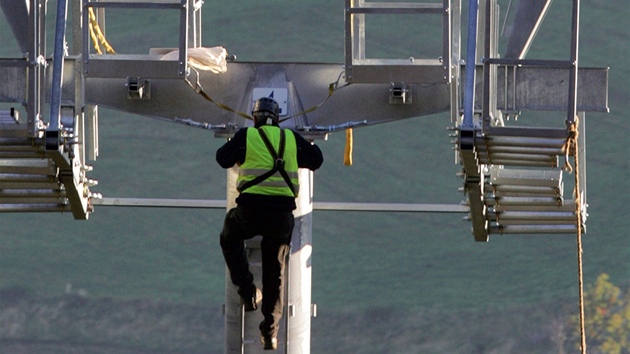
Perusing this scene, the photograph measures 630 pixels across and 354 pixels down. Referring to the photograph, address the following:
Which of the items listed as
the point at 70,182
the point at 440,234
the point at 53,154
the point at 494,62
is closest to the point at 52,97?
the point at 53,154

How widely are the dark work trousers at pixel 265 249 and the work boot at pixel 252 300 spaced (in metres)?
0.05

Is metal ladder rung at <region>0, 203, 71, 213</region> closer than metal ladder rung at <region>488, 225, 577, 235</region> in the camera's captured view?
No

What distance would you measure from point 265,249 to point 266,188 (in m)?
0.73

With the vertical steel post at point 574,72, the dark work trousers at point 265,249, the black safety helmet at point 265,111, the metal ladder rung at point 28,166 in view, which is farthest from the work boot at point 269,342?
the vertical steel post at point 574,72

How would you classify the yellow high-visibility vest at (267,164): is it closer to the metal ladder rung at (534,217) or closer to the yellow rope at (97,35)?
the metal ladder rung at (534,217)

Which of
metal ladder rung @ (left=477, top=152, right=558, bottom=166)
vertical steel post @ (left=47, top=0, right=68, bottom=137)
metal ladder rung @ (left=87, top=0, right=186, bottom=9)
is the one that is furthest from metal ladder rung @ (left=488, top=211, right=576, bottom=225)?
vertical steel post @ (left=47, top=0, right=68, bottom=137)

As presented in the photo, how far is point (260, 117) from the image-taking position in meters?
12.5

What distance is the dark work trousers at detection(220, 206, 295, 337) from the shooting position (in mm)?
12531

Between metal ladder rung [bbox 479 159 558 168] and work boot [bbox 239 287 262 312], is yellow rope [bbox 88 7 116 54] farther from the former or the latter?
metal ladder rung [bbox 479 159 558 168]

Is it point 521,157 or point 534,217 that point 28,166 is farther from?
point 534,217

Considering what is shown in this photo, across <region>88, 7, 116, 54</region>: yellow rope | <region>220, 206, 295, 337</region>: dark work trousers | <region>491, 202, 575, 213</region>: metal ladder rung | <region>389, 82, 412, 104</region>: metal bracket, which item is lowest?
<region>220, 206, 295, 337</region>: dark work trousers

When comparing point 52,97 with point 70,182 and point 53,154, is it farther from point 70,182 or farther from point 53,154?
point 70,182

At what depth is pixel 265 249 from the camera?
1289 centimetres

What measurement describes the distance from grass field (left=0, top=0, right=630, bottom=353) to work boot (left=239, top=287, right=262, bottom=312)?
36241 mm
